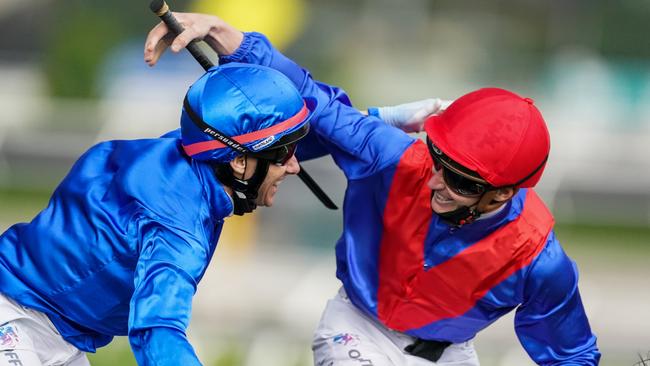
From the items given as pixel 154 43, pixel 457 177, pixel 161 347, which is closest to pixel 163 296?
pixel 161 347

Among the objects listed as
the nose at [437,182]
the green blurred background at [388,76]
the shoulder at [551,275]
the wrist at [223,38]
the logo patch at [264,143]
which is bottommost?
the green blurred background at [388,76]

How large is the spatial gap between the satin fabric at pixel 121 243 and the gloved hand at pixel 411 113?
1050mm

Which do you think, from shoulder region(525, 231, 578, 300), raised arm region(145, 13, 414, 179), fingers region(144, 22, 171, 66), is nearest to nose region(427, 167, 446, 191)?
raised arm region(145, 13, 414, 179)

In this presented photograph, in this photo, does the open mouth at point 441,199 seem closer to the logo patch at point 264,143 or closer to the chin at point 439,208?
the chin at point 439,208

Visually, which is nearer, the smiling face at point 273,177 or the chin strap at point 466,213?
the smiling face at point 273,177

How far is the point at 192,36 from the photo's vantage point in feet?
14.4

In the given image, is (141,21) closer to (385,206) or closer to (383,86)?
(383,86)

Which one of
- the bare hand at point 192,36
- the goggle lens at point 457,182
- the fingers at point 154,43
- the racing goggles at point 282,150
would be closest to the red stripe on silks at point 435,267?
the goggle lens at point 457,182

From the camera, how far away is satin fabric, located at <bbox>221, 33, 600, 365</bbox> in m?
4.50

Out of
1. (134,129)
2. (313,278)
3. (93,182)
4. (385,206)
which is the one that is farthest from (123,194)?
(134,129)

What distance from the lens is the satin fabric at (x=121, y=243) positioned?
371 cm

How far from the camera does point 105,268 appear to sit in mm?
3971

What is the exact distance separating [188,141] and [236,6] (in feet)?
20.9

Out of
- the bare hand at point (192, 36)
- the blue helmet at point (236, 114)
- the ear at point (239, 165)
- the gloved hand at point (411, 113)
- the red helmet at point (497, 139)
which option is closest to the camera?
the blue helmet at point (236, 114)
